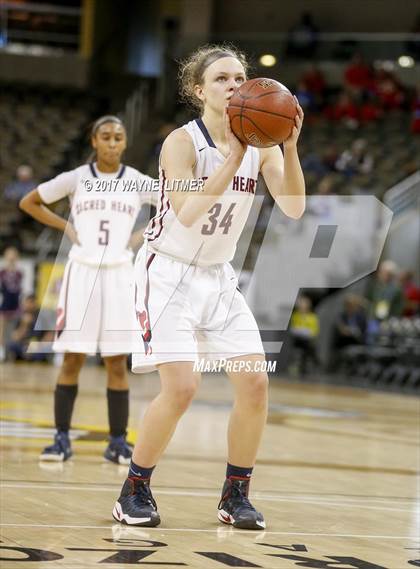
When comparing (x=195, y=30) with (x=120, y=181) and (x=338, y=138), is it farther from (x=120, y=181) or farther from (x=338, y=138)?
(x=120, y=181)

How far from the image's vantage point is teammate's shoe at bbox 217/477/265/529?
508 centimetres

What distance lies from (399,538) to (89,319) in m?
2.93

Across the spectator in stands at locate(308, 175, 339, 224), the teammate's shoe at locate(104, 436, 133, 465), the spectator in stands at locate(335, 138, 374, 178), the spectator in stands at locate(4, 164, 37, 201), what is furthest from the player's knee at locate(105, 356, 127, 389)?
the spectator in stands at locate(4, 164, 37, 201)

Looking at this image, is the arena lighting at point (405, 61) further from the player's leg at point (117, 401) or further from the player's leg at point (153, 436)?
the player's leg at point (153, 436)

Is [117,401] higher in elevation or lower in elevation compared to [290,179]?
lower

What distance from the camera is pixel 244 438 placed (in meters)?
5.25

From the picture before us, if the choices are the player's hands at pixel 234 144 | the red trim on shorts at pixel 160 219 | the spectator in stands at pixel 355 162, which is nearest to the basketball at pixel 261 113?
the player's hands at pixel 234 144

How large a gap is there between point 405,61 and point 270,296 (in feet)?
24.3

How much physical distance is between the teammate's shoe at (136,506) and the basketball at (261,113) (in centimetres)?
159

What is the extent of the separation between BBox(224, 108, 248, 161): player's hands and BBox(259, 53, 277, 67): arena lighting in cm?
1967

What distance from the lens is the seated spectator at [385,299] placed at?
17656 mm

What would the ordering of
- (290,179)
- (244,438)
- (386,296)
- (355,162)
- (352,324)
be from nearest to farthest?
(290,179)
(244,438)
(386,296)
(352,324)
(355,162)

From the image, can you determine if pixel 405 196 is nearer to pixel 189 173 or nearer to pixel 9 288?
pixel 9 288

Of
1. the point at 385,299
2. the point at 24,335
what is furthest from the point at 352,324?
the point at 24,335
